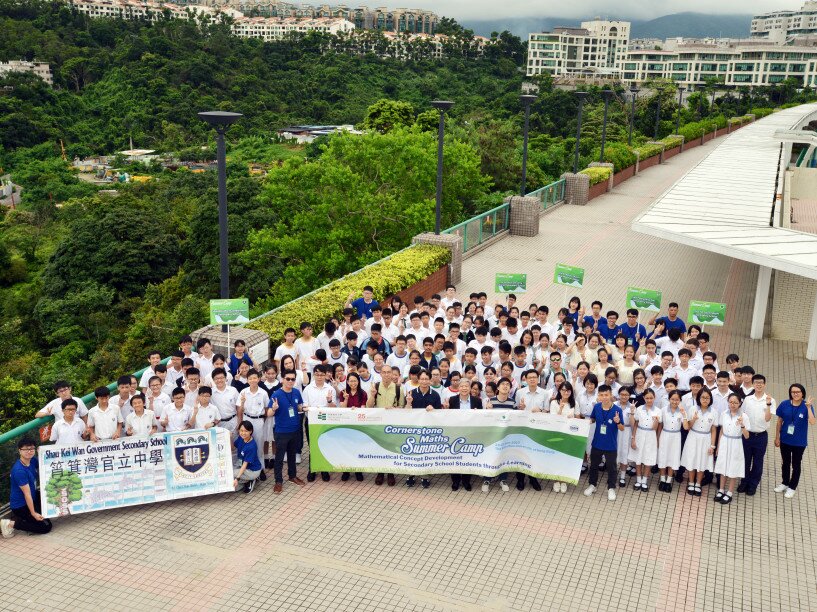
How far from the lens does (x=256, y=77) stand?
11744 centimetres

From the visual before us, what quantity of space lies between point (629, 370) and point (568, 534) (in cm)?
283

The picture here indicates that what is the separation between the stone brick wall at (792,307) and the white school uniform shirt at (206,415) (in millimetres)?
11390

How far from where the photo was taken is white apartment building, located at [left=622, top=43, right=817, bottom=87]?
138625 millimetres

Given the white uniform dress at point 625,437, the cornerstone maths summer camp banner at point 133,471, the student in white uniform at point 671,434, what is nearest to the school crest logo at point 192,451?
the cornerstone maths summer camp banner at point 133,471

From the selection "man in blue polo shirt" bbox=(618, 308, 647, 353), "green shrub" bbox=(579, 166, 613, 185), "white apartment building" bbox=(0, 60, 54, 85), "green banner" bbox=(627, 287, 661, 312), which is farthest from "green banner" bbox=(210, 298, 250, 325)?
"white apartment building" bbox=(0, 60, 54, 85)

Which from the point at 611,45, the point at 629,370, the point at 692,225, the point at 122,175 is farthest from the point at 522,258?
the point at 611,45

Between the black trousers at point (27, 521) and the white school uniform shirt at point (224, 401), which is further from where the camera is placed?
the white school uniform shirt at point (224, 401)

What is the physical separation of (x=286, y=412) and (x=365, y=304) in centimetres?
436

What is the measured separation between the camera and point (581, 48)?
177 meters

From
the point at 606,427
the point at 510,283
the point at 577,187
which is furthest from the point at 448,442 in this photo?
the point at 577,187

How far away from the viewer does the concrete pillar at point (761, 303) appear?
48.1 feet

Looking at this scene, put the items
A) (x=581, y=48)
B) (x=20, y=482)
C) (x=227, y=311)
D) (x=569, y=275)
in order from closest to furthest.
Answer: (x=20, y=482) → (x=227, y=311) → (x=569, y=275) → (x=581, y=48)

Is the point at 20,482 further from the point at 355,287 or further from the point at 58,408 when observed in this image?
the point at 355,287

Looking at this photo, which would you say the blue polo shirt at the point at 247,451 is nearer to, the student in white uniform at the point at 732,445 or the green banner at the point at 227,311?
the green banner at the point at 227,311
